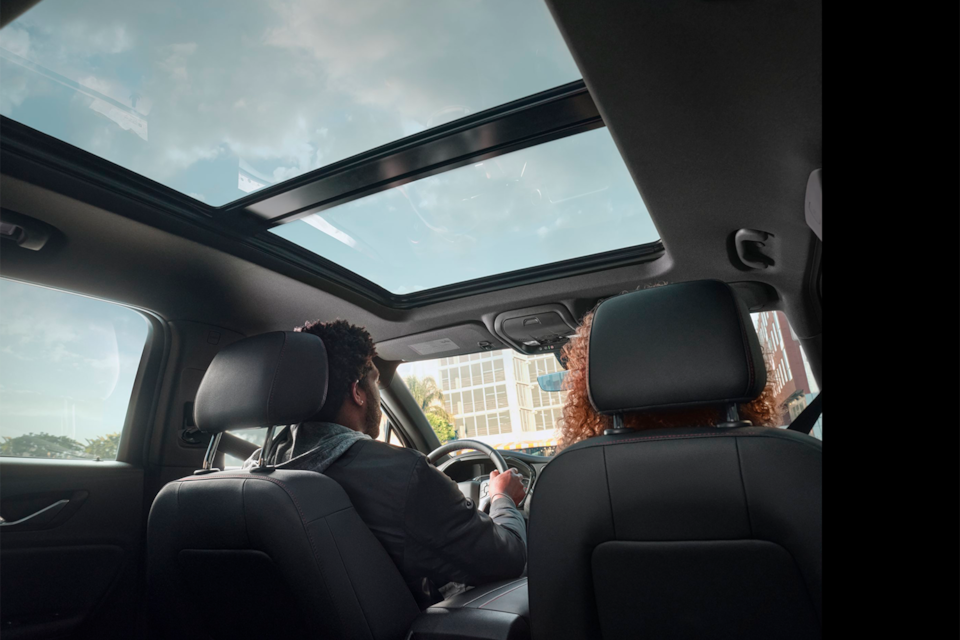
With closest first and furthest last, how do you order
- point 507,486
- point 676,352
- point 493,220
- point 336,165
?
1. point 676,352
2. point 336,165
3. point 507,486
4. point 493,220

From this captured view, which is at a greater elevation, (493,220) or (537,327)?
(493,220)

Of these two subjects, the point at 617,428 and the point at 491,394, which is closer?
the point at 617,428

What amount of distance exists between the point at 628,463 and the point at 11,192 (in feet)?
7.94

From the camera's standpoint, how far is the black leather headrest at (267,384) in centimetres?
199

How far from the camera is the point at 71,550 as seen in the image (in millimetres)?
2604

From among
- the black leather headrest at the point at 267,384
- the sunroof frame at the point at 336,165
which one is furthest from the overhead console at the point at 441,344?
the black leather headrest at the point at 267,384

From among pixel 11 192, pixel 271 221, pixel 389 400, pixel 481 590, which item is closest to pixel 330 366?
pixel 271 221

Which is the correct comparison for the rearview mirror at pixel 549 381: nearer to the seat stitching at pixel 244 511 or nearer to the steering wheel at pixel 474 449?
the steering wheel at pixel 474 449

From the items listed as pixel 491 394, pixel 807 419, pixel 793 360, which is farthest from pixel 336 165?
pixel 491 394

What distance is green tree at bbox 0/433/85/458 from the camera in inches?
100

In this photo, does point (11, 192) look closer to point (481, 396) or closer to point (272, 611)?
point (272, 611)

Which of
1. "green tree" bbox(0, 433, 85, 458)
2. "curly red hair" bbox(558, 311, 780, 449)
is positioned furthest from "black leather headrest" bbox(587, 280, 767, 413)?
"green tree" bbox(0, 433, 85, 458)

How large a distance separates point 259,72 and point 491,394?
4152 mm

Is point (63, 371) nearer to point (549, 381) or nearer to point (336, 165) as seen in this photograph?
point (336, 165)
